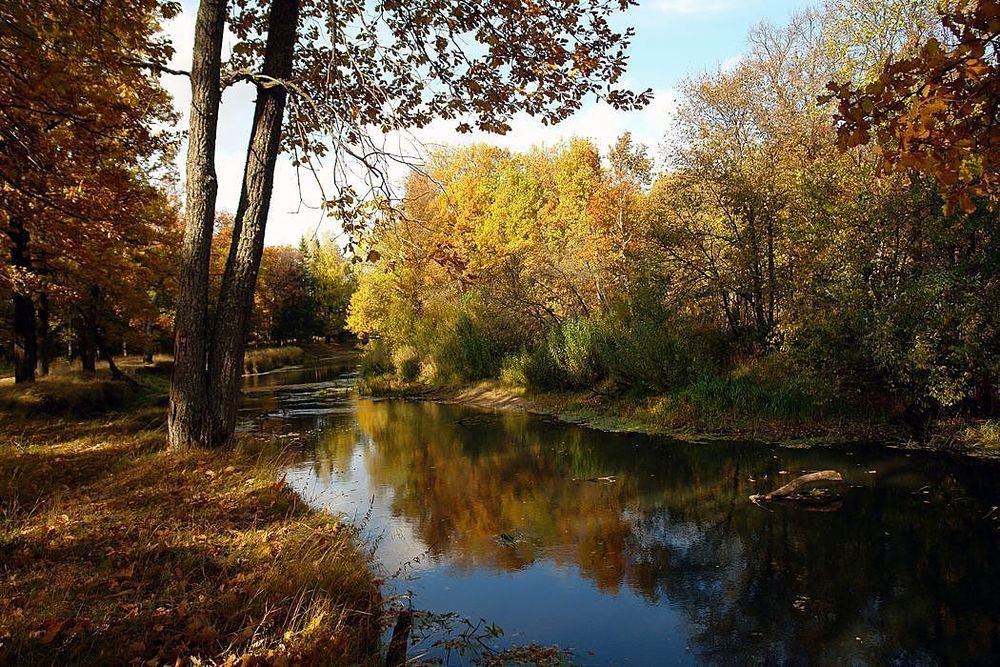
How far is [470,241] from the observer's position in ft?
99.8

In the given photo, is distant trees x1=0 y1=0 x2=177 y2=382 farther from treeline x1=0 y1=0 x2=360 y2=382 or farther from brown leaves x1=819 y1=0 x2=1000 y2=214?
brown leaves x1=819 y1=0 x2=1000 y2=214

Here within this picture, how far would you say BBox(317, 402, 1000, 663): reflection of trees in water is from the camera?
557 cm

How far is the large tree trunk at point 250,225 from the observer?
24.2 feet

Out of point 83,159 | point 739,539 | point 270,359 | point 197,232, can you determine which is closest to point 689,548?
point 739,539

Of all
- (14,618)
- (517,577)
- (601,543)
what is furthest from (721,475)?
(14,618)

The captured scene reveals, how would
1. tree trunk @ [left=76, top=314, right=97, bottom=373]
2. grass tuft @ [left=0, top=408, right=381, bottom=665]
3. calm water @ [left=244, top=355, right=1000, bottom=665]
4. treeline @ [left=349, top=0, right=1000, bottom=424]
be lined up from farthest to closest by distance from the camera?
tree trunk @ [left=76, top=314, right=97, bottom=373], treeline @ [left=349, top=0, right=1000, bottom=424], calm water @ [left=244, top=355, right=1000, bottom=665], grass tuft @ [left=0, top=408, right=381, bottom=665]

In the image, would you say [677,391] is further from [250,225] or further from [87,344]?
[87,344]

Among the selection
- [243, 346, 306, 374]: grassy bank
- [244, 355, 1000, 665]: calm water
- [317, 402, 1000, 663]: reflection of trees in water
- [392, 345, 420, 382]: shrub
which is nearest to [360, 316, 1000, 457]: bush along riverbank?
[244, 355, 1000, 665]: calm water

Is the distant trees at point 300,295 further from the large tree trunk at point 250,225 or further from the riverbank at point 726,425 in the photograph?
the large tree trunk at point 250,225

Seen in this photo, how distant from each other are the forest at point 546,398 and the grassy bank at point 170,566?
0.03 metres

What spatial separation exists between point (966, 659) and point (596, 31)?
6.92 meters

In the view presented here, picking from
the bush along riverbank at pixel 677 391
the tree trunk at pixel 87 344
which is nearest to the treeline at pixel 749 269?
the bush along riverbank at pixel 677 391

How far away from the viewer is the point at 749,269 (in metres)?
16.6

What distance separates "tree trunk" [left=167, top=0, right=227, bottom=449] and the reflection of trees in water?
3.35 m
